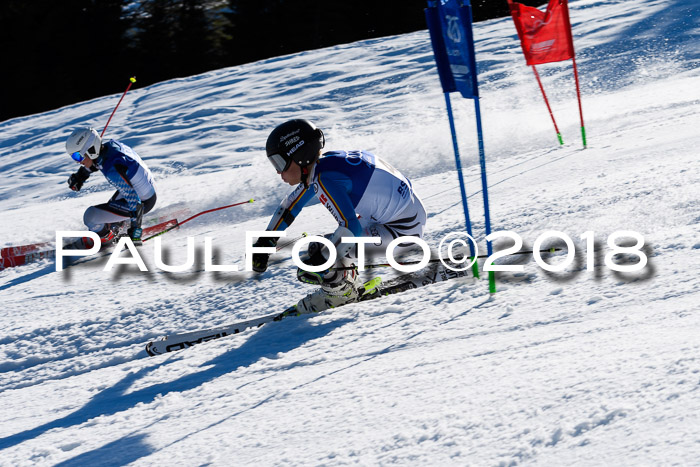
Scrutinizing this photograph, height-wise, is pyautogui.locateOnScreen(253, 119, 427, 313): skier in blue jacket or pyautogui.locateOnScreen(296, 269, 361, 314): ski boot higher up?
pyautogui.locateOnScreen(253, 119, 427, 313): skier in blue jacket

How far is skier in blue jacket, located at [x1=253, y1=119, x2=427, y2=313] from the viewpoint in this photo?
3926 millimetres

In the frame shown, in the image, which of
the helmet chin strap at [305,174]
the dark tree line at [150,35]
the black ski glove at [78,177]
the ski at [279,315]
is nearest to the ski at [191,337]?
the ski at [279,315]

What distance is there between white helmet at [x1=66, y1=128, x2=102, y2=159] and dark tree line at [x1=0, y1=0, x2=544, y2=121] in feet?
75.2

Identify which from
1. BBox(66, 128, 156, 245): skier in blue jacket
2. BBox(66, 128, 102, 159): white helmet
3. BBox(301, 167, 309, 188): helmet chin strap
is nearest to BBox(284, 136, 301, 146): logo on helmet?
BBox(301, 167, 309, 188): helmet chin strap

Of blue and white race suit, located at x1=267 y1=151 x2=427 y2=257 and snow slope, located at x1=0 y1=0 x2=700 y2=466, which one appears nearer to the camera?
snow slope, located at x1=0 y1=0 x2=700 y2=466

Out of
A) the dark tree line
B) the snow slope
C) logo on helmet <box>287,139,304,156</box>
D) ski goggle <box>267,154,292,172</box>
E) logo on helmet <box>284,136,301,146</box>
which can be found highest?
the dark tree line

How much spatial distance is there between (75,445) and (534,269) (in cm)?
281

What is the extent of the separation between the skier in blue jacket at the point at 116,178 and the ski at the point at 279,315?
123 inches

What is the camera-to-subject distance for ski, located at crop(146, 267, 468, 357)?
13.8 ft

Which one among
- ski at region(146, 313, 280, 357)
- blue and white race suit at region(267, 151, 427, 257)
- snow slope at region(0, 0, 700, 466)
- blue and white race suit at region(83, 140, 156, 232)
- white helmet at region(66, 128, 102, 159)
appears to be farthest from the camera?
blue and white race suit at region(83, 140, 156, 232)

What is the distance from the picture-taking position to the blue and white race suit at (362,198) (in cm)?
390

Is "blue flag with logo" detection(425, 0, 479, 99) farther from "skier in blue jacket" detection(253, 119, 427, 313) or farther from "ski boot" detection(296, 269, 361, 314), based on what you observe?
"ski boot" detection(296, 269, 361, 314)

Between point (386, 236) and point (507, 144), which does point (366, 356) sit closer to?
point (386, 236)

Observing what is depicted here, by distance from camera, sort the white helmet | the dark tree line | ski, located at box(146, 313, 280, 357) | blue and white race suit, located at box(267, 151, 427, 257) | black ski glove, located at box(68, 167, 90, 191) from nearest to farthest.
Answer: blue and white race suit, located at box(267, 151, 427, 257) → ski, located at box(146, 313, 280, 357) → the white helmet → black ski glove, located at box(68, 167, 90, 191) → the dark tree line
